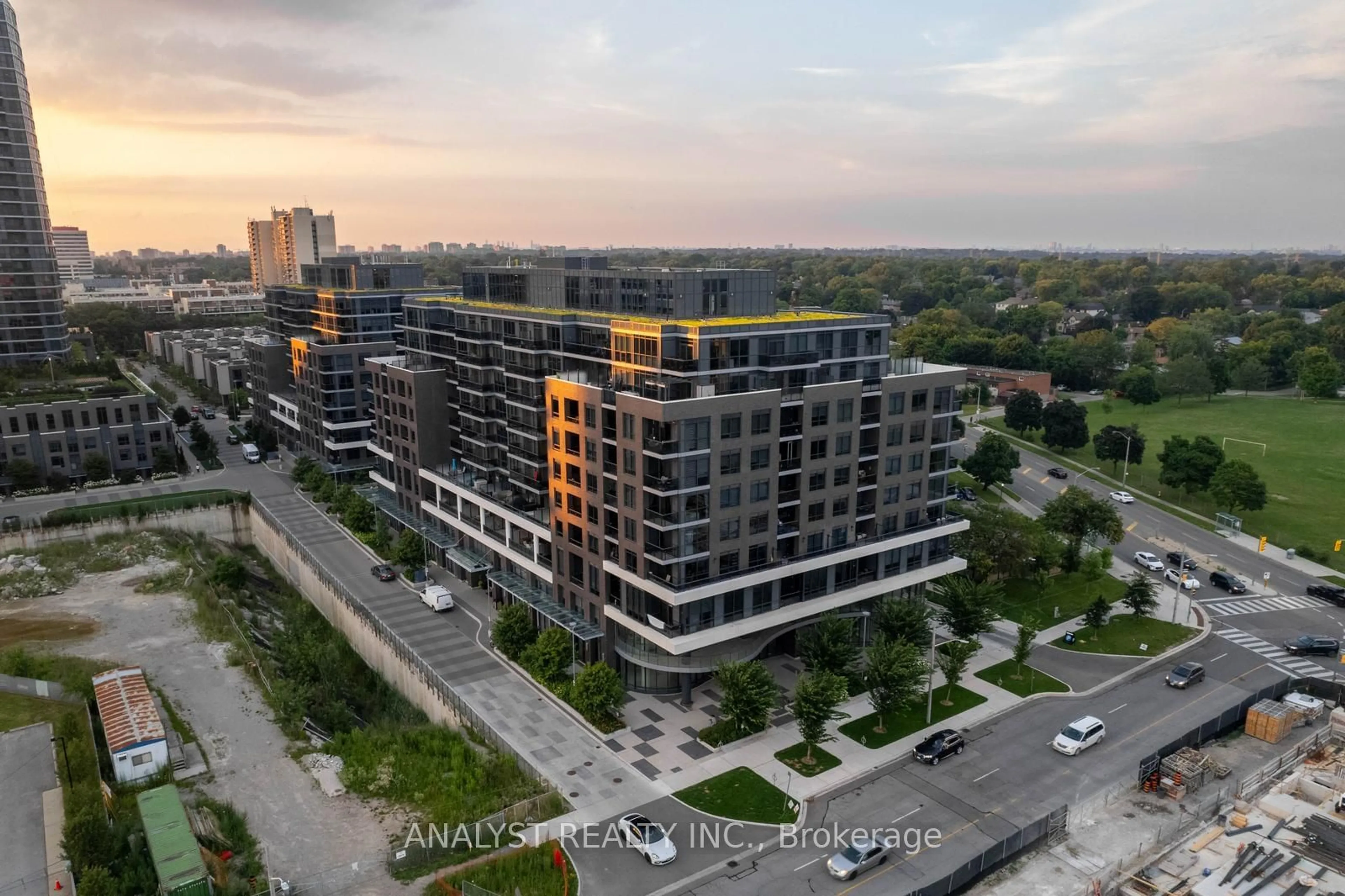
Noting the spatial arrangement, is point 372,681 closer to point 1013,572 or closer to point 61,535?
point 61,535

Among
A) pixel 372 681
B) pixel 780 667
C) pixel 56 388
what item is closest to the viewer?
pixel 780 667

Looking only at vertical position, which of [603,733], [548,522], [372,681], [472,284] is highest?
[472,284]

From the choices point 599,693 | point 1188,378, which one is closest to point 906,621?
point 599,693

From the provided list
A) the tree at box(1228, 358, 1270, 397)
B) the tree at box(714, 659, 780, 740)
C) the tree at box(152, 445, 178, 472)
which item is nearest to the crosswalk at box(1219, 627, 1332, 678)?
the tree at box(714, 659, 780, 740)

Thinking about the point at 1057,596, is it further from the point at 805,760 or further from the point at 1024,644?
the point at 805,760

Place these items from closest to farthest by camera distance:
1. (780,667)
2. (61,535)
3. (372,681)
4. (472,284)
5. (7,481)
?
(780,667) < (372,681) < (472,284) < (61,535) < (7,481)

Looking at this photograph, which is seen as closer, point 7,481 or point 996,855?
point 996,855

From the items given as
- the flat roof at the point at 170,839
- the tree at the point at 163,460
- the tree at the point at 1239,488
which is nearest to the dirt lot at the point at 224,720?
the flat roof at the point at 170,839

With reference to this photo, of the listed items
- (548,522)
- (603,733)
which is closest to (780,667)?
(603,733)
